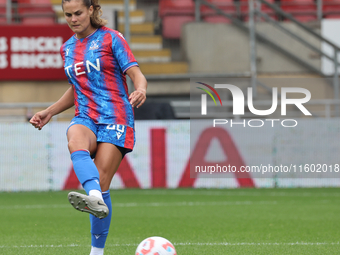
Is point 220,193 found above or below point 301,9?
below

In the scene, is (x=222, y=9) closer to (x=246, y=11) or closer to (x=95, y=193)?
(x=246, y=11)

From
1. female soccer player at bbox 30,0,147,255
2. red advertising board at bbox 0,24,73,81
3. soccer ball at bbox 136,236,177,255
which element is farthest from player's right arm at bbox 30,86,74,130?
red advertising board at bbox 0,24,73,81

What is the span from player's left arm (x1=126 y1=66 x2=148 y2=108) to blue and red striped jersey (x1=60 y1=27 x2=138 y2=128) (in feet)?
0.19

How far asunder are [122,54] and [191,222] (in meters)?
3.48

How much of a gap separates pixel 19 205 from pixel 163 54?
718 centimetres

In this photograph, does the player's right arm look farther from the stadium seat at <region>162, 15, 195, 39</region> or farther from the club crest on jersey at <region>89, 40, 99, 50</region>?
the stadium seat at <region>162, 15, 195, 39</region>

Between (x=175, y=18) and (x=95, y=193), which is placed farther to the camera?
(x=175, y=18)

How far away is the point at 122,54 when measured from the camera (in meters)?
3.76

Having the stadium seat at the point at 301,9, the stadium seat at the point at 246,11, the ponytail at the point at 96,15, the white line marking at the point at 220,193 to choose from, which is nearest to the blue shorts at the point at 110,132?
the ponytail at the point at 96,15

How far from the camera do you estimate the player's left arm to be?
11.3 ft

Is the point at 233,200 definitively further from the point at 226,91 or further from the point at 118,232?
the point at 226,91

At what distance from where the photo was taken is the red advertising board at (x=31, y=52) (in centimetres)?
1413

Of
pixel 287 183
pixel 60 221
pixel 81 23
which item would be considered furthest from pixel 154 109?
pixel 81 23

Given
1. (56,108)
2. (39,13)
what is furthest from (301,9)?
(56,108)
